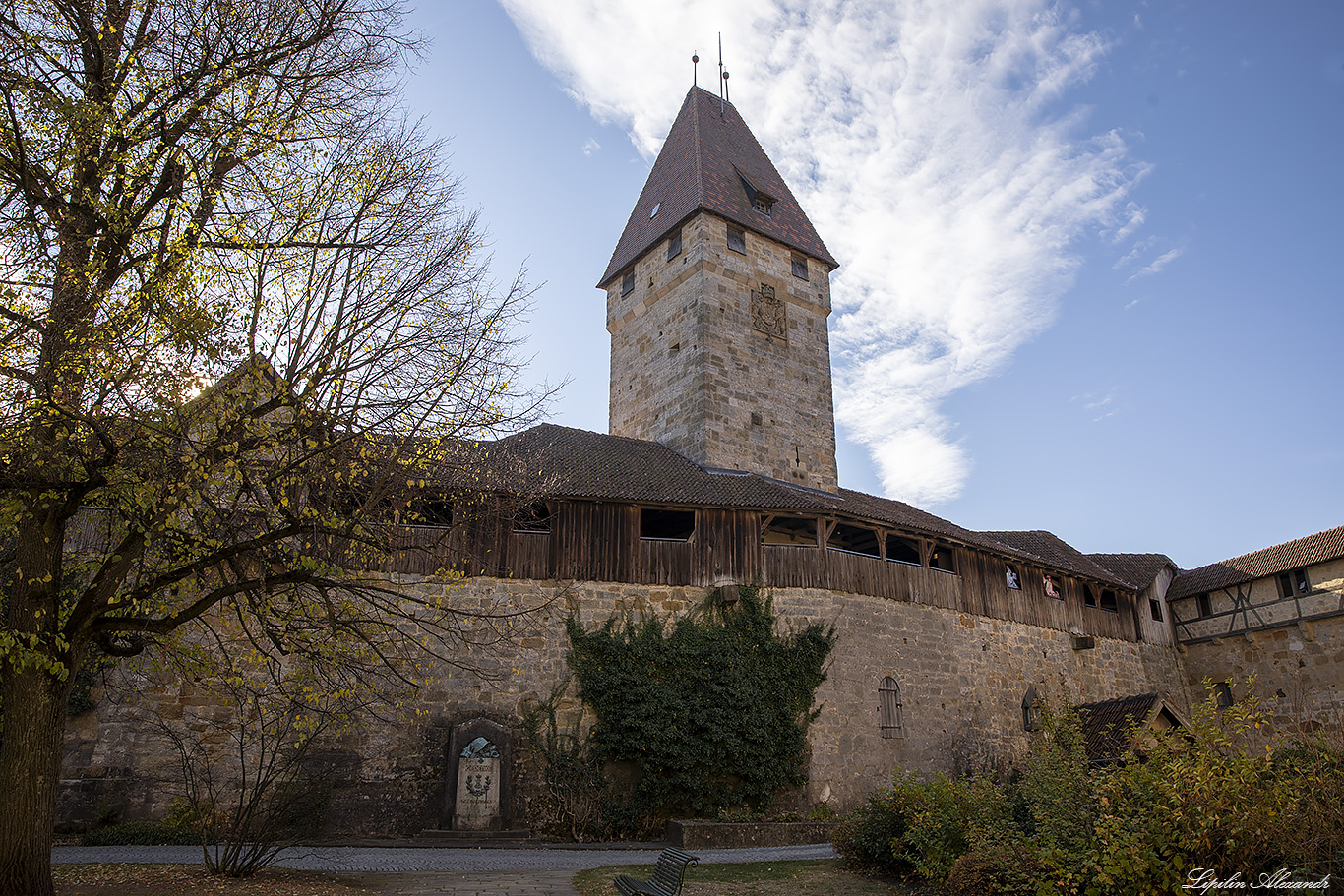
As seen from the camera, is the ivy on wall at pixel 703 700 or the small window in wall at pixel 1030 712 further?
the small window in wall at pixel 1030 712

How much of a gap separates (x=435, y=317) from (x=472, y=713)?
7769 mm

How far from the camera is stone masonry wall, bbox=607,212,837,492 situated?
805 inches

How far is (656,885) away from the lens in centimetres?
712

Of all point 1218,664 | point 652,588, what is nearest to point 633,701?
point 652,588

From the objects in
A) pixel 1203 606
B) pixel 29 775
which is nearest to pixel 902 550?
pixel 1203 606

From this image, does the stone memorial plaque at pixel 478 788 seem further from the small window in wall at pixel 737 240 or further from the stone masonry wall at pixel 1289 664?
the stone masonry wall at pixel 1289 664

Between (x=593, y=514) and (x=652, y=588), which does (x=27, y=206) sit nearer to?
(x=593, y=514)

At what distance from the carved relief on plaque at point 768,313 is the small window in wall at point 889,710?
9271 millimetres

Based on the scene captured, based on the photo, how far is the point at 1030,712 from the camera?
Result: 19219 millimetres

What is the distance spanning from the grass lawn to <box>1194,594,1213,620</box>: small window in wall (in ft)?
62.6

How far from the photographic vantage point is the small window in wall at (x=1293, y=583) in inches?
867

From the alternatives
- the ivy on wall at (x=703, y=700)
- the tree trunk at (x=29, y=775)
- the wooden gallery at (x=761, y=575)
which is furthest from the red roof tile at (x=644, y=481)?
the tree trunk at (x=29, y=775)

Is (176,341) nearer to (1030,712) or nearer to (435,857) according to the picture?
(435,857)

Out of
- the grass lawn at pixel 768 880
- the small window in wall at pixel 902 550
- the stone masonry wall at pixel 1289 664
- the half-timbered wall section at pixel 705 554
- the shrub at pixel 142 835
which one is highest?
the small window in wall at pixel 902 550
